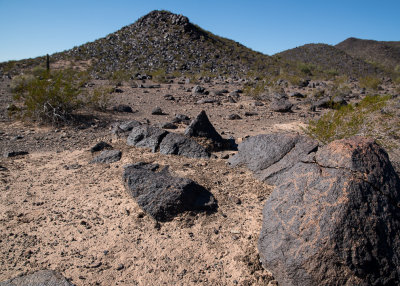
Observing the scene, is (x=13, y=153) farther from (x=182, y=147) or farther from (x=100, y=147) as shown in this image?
(x=182, y=147)

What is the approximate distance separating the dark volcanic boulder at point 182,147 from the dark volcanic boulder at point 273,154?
73 cm

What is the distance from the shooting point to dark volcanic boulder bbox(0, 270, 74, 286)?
2.95 meters

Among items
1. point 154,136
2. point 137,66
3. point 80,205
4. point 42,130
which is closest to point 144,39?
point 137,66

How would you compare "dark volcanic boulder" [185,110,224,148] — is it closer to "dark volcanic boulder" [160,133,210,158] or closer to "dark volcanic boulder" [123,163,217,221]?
"dark volcanic boulder" [160,133,210,158]

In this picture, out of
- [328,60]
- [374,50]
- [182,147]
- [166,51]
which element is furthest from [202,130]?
[374,50]

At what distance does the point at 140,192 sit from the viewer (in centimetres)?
444

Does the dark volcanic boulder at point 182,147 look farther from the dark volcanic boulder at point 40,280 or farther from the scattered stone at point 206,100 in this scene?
the scattered stone at point 206,100

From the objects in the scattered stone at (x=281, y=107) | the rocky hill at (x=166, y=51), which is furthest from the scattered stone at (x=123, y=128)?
the rocky hill at (x=166, y=51)

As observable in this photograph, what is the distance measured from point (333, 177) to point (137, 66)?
2773 centimetres

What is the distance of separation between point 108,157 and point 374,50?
7043cm

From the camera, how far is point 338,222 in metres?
2.71

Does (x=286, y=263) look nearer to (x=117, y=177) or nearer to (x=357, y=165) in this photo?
(x=357, y=165)

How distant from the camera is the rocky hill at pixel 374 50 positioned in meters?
57.1

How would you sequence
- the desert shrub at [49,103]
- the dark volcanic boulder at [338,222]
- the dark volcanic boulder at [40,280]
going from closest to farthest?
the dark volcanic boulder at [338,222] → the dark volcanic boulder at [40,280] → the desert shrub at [49,103]
